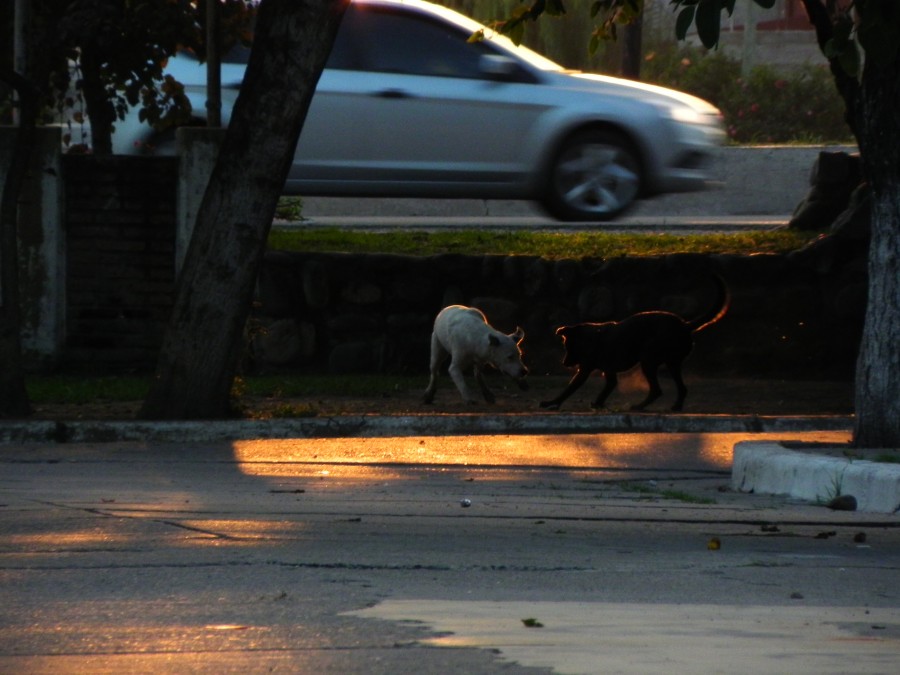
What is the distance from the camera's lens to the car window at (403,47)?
12930 mm

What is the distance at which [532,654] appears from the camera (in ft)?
14.6

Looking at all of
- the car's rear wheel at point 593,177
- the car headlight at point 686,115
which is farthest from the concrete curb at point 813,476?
the car headlight at point 686,115

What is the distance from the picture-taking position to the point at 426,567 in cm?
573

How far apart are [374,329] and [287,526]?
21.3 feet

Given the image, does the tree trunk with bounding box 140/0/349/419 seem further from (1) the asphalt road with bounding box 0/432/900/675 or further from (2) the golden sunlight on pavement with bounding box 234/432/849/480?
(1) the asphalt road with bounding box 0/432/900/675

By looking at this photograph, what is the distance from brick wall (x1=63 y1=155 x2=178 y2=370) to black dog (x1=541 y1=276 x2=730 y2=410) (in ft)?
11.8

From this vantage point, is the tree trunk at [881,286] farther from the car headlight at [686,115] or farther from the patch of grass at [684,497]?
the car headlight at [686,115]

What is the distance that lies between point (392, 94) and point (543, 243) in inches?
76.3

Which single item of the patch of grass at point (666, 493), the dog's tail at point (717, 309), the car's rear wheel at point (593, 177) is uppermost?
the car's rear wheel at point (593, 177)

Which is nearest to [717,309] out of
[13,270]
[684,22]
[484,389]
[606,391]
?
[606,391]

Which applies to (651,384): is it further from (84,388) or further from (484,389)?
(84,388)

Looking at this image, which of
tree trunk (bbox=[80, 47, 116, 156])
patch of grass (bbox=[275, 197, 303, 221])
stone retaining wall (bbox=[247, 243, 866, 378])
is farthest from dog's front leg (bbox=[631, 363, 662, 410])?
tree trunk (bbox=[80, 47, 116, 156])

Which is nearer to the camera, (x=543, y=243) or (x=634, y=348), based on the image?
(x=634, y=348)

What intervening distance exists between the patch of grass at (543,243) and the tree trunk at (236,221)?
11.5ft
